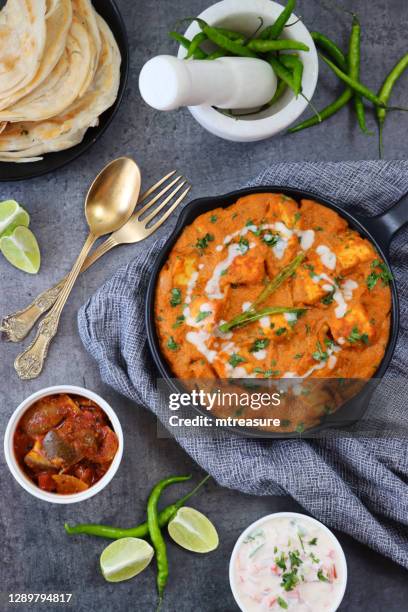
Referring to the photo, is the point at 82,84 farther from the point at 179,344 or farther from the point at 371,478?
the point at 371,478

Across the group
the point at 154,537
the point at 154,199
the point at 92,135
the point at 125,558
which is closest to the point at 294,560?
the point at 154,537

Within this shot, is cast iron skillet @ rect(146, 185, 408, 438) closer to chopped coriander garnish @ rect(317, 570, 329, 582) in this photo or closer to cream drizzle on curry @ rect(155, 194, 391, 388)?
cream drizzle on curry @ rect(155, 194, 391, 388)

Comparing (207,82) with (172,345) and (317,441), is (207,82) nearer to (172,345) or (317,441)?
(172,345)

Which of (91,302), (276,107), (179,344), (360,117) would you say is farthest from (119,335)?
(360,117)

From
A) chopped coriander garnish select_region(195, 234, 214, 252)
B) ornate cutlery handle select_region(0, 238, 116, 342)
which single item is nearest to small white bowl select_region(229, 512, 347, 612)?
chopped coriander garnish select_region(195, 234, 214, 252)

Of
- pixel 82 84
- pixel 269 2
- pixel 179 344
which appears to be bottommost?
pixel 179 344

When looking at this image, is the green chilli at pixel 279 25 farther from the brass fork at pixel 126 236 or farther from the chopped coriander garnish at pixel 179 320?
the chopped coriander garnish at pixel 179 320

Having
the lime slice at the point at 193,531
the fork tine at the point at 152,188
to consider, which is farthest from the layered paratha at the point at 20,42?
the lime slice at the point at 193,531
